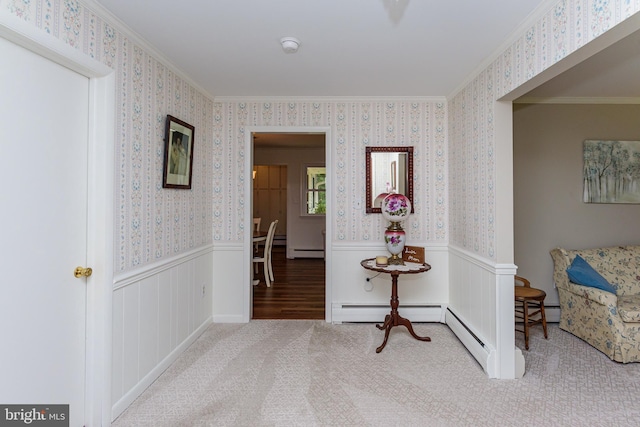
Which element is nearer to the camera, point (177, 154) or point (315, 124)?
point (177, 154)

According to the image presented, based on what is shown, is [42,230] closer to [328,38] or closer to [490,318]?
[328,38]

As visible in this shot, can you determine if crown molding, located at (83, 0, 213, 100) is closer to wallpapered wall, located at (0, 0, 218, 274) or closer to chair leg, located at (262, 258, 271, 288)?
wallpapered wall, located at (0, 0, 218, 274)

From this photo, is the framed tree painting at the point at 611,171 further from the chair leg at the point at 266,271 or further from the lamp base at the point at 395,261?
the chair leg at the point at 266,271

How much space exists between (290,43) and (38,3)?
1306 mm

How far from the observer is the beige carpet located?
6.26ft

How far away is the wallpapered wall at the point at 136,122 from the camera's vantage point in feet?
5.42

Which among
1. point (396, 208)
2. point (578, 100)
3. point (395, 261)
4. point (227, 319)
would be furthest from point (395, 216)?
point (578, 100)

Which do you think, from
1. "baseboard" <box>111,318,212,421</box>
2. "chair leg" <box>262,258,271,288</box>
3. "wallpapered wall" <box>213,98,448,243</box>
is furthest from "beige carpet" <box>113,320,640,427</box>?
"chair leg" <box>262,258,271,288</box>

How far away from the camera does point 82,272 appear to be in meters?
1.78

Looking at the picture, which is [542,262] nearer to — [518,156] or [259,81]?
[518,156]

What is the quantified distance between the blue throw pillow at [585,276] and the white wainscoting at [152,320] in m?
3.54

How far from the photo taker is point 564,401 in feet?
6.76

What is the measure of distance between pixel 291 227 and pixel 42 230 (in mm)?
6052

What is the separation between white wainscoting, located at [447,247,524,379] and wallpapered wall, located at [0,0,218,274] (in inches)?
98.7
